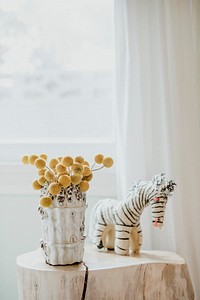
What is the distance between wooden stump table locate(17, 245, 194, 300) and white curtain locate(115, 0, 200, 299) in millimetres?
258

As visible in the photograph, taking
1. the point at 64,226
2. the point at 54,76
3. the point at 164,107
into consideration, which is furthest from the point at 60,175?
the point at 54,76

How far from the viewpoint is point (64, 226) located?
5.33 feet

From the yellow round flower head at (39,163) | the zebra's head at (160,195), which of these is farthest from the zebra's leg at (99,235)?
the yellow round flower head at (39,163)

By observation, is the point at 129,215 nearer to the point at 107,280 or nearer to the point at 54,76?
the point at 107,280

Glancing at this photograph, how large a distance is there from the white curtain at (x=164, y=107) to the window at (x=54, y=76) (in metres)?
0.26

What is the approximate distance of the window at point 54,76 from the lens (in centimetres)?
221

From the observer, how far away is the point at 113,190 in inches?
81.0

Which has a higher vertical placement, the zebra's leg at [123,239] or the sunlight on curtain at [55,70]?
the sunlight on curtain at [55,70]

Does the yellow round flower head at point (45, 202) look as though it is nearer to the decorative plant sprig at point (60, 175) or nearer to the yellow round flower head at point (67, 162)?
the decorative plant sprig at point (60, 175)

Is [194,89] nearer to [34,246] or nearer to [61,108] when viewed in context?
[61,108]

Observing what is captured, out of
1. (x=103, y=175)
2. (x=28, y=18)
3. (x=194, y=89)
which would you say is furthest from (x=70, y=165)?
(x=28, y=18)

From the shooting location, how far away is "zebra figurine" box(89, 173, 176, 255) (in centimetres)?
168

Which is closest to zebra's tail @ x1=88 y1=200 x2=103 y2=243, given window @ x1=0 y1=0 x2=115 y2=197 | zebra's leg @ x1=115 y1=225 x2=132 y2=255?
zebra's leg @ x1=115 y1=225 x2=132 y2=255

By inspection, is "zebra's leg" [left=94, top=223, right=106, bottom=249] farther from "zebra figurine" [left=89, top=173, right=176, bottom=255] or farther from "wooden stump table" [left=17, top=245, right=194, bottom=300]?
"wooden stump table" [left=17, top=245, right=194, bottom=300]
